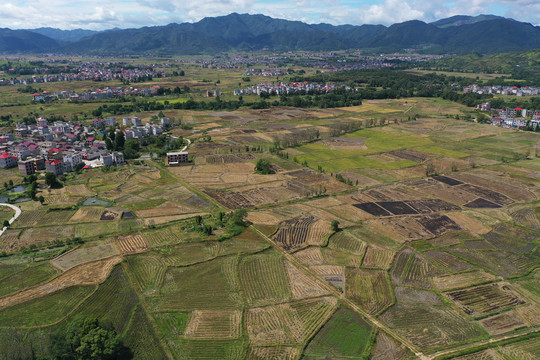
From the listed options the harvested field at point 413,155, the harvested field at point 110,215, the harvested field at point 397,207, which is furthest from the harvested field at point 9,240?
the harvested field at point 413,155

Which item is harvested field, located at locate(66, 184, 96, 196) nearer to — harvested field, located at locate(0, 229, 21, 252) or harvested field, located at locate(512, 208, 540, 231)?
harvested field, located at locate(0, 229, 21, 252)

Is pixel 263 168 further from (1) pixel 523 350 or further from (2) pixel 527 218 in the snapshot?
(1) pixel 523 350

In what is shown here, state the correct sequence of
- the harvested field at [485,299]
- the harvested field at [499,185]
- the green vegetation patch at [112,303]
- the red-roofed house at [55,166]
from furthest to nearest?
1. the red-roofed house at [55,166]
2. the harvested field at [499,185]
3. the harvested field at [485,299]
4. the green vegetation patch at [112,303]

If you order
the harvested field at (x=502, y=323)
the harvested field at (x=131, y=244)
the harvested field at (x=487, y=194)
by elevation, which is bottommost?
the harvested field at (x=502, y=323)

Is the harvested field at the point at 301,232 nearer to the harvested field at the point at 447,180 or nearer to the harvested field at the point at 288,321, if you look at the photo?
the harvested field at the point at 288,321

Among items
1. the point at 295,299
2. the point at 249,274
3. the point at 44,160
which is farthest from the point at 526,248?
the point at 44,160

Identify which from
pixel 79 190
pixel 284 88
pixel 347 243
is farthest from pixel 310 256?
pixel 284 88

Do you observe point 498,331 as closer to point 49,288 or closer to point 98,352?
point 98,352
